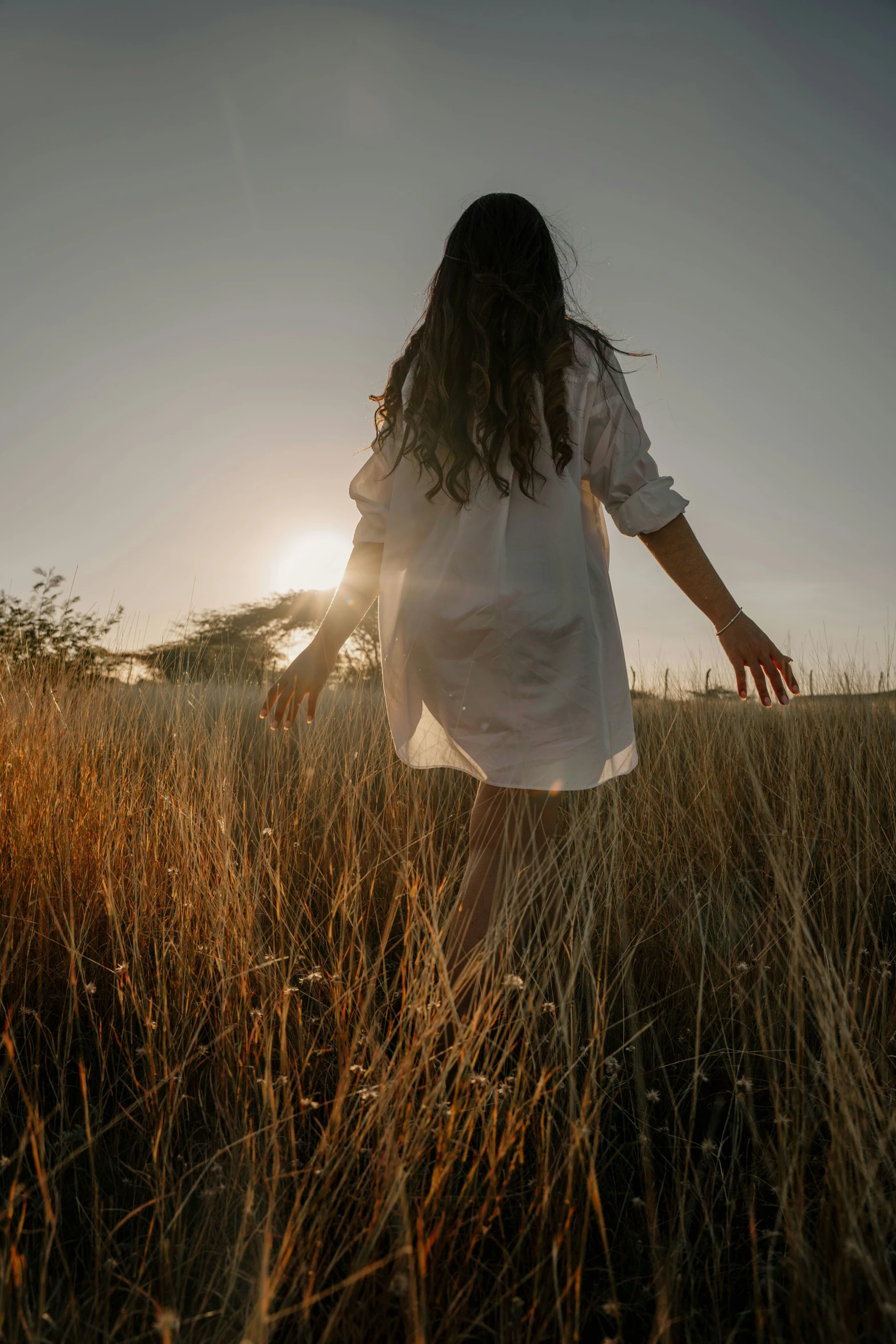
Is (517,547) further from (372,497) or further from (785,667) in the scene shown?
(785,667)

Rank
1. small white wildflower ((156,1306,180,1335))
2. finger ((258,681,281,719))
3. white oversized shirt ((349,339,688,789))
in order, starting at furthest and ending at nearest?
finger ((258,681,281,719))
white oversized shirt ((349,339,688,789))
small white wildflower ((156,1306,180,1335))

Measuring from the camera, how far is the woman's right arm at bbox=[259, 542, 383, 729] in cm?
171

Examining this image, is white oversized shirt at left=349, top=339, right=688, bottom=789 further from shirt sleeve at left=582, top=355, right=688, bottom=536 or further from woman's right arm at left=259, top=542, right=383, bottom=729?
woman's right arm at left=259, top=542, right=383, bottom=729

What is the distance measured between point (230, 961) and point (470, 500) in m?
1.14

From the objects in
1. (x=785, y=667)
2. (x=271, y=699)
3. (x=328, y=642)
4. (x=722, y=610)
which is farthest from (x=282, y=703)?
(x=785, y=667)

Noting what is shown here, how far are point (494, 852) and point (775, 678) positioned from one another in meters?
0.75

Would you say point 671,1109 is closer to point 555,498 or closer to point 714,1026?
point 714,1026

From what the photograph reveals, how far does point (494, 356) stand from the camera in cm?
153

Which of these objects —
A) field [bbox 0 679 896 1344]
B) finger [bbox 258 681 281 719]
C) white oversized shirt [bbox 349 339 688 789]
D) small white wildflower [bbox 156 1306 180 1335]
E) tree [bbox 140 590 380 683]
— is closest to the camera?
small white wildflower [bbox 156 1306 180 1335]

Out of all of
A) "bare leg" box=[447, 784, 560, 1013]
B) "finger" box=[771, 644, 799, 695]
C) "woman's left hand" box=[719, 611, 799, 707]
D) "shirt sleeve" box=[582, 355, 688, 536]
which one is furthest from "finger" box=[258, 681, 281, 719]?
"finger" box=[771, 644, 799, 695]

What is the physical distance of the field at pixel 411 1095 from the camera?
87cm

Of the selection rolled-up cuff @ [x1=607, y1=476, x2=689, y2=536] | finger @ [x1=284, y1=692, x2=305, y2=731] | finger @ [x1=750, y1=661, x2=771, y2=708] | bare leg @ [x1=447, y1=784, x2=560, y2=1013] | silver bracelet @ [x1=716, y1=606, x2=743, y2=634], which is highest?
rolled-up cuff @ [x1=607, y1=476, x2=689, y2=536]

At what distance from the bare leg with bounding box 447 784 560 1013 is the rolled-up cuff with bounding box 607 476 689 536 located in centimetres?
66

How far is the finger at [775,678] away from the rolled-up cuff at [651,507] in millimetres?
386
